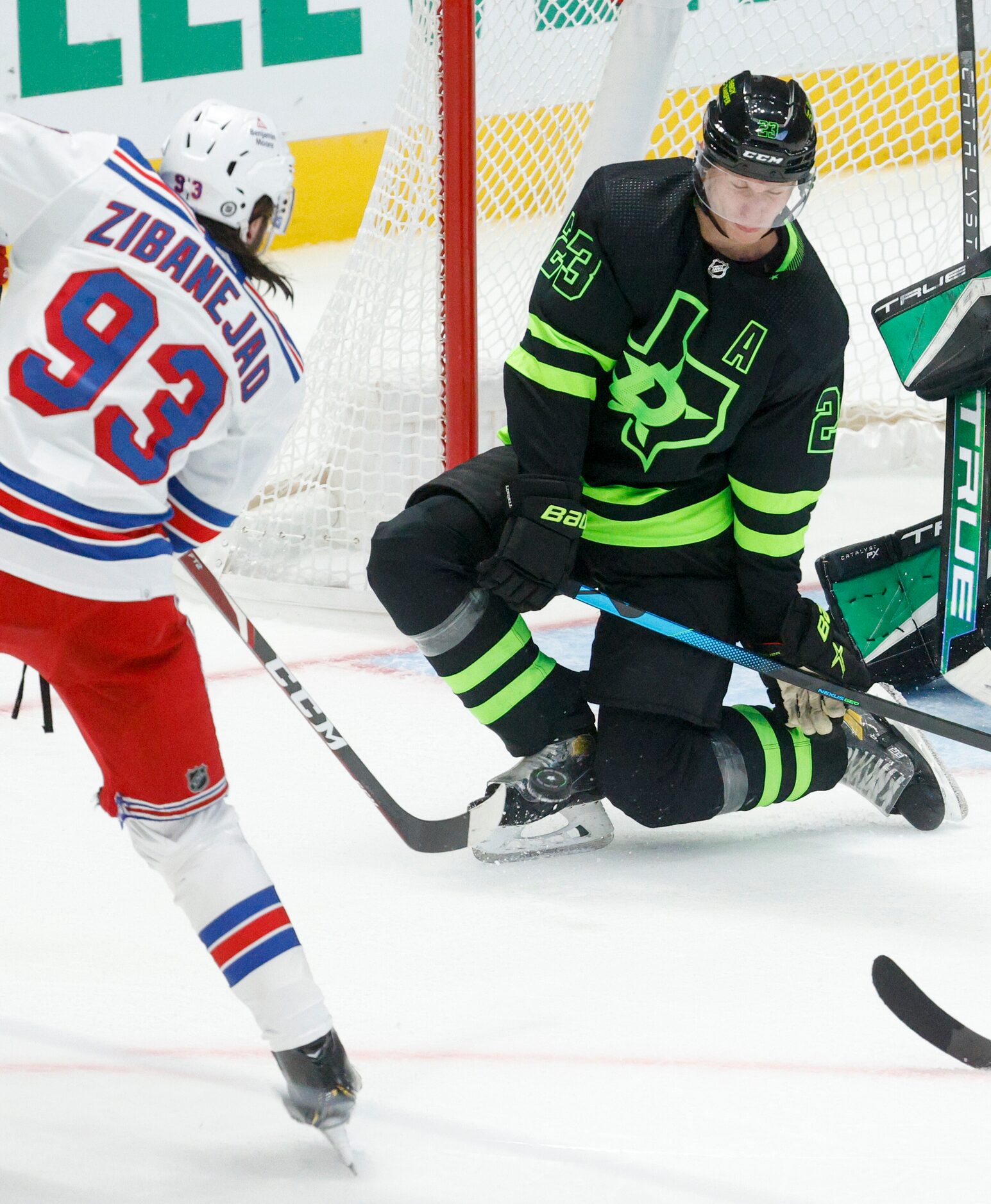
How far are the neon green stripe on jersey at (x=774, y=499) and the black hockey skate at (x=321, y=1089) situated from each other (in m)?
0.97

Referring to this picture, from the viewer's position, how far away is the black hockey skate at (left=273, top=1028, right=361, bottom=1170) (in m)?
1.36

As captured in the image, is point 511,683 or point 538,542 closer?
point 538,542

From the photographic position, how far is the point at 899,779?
2162 mm

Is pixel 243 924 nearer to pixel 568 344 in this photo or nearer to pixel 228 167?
pixel 228 167

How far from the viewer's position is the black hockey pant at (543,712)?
205 centimetres

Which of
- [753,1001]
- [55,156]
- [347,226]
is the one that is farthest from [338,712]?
[347,226]

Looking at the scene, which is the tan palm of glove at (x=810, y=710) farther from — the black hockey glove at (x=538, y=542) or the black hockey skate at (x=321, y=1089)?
the black hockey skate at (x=321, y=1089)

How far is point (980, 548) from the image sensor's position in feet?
8.12

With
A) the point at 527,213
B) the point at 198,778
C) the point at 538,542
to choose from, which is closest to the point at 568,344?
the point at 538,542

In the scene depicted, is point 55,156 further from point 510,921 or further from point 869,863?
point 869,863

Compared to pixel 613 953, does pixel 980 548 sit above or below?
above

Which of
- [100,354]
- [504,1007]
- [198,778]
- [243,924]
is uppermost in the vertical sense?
[100,354]

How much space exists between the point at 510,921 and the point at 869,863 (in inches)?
20.3

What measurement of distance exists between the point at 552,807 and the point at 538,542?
1.19 feet
